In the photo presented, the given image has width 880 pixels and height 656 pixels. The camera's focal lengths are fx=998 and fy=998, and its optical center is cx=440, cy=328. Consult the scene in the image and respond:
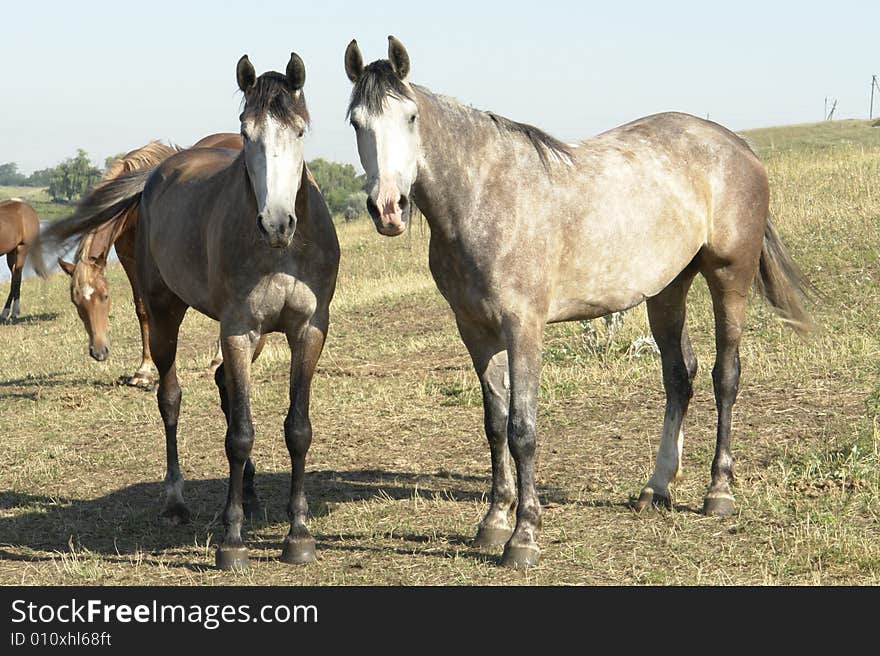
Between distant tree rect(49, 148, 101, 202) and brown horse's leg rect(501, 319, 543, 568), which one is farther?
distant tree rect(49, 148, 101, 202)

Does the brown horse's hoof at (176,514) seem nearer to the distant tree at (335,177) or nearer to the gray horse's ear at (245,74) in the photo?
the gray horse's ear at (245,74)

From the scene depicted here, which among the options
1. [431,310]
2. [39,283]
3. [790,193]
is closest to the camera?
[431,310]

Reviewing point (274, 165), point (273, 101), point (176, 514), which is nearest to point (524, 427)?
point (274, 165)

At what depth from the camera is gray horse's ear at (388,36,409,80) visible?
4.90 metres

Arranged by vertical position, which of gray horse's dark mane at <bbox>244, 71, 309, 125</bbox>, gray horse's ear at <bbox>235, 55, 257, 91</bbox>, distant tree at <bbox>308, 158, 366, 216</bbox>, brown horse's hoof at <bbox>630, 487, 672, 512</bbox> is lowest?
brown horse's hoof at <bbox>630, 487, 672, 512</bbox>

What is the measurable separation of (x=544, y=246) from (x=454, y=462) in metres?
2.67

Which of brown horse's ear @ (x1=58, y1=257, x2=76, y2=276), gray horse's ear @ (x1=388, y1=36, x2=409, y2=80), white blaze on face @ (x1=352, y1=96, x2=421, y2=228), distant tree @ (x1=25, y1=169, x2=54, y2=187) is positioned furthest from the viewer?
distant tree @ (x1=25, y1=169, x2=54, y2=187)

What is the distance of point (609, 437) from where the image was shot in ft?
25.5

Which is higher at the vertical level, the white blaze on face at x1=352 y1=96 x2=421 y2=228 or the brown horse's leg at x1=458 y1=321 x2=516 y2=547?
the white blaze on face at x1=352 y1=96 x2=421 y2=228

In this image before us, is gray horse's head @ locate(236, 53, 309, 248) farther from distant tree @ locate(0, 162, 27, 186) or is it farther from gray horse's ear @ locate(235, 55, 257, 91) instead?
distant tree @ locate(0, 162, 27, 186)

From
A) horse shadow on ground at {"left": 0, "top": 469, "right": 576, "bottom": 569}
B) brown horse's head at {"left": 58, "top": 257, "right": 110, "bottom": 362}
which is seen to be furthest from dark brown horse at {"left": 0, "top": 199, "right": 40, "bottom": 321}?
horse shadow on ground at {"left": 0, "top": 469, "right": 576, "bottom": 569}

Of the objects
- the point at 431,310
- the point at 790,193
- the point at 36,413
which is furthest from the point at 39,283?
the point at 790,193

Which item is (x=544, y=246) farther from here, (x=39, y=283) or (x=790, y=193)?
(x=39, y=283)

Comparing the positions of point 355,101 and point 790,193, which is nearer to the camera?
point 355,101
